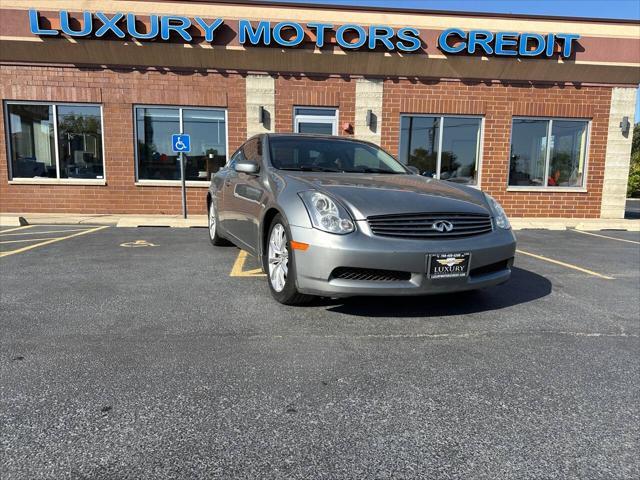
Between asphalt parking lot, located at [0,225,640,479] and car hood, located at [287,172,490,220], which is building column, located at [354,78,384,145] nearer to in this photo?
car hood, located at [287,172,490,220]

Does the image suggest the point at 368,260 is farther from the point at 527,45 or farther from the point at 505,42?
the point at 527,45

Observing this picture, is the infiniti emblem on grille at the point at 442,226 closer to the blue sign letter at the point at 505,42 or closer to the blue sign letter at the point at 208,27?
the blue sign letter at the point at 208,27

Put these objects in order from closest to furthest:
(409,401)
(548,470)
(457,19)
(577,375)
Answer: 1. (548,470)
2. (409,401)
3. (577,375)
4. (457,19)

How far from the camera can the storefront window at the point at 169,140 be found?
1114 cm

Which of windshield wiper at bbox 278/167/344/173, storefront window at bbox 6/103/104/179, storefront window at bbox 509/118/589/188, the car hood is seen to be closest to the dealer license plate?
the car hood

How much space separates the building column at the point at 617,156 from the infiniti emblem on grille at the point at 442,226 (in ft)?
36.2

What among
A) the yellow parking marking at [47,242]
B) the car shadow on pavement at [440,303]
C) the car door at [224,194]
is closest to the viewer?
the car shadow on pavement at [440,303]

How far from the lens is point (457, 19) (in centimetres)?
1098

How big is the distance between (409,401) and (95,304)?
9.31 feet

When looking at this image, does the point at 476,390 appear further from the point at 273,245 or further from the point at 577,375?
the point at 273,245

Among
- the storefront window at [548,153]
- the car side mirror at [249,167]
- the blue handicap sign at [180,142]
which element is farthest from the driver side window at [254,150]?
the storefront window at [548,153]

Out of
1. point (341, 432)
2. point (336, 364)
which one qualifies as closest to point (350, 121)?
point (336, 364)

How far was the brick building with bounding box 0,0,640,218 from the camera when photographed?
10383 mm

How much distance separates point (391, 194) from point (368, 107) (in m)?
8.18
